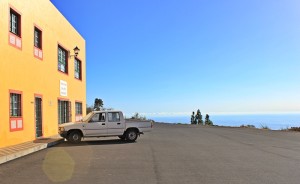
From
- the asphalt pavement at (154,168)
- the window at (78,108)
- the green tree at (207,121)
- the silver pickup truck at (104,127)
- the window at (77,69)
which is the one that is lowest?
the green tree at (207,121)

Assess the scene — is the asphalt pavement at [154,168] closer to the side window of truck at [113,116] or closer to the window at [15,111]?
the window at [15,111]

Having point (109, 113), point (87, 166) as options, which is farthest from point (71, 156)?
point (109, 113)

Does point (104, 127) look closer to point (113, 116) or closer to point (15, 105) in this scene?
point (113, 116)

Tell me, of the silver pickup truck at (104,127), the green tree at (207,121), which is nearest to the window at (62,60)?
the silver pickup truck at (104,127)

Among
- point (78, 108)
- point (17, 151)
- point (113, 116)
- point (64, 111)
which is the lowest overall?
point (17, 151)

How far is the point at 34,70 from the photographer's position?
729 inches

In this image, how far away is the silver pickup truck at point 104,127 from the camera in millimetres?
17859

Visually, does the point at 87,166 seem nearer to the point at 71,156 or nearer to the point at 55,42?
the point at 71,156

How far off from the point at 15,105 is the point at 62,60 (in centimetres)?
A: 949

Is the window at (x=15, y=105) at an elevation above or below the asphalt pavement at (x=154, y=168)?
above

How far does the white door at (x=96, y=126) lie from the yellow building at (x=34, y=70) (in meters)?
2.79

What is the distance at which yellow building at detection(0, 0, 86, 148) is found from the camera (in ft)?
48.9

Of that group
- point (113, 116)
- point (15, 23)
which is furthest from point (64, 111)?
point (15, 23)

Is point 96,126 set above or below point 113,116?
below
